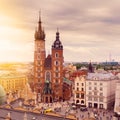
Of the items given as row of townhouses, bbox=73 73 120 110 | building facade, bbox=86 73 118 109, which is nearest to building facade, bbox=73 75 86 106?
row of townhouses, bbox=73 73 120 110

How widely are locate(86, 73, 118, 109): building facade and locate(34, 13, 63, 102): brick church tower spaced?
27.4ft

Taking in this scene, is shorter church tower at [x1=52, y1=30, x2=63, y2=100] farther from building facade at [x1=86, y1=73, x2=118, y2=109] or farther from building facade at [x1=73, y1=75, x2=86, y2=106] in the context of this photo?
building facade at [x1=86, y1=73, x2=118, y2=109]

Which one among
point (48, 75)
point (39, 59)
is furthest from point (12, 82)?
point (48, 75)

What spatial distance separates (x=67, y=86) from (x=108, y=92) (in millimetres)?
12360

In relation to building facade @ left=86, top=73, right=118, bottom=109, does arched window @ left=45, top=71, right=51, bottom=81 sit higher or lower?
higher

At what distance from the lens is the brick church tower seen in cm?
6581

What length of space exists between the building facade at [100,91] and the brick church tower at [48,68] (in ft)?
27.4

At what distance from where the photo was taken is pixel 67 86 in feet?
224

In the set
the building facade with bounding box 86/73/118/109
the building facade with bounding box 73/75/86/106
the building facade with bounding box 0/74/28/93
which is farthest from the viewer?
the building facade with bounding box 0/74/28/93

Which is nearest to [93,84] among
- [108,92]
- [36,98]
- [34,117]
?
[108,92]

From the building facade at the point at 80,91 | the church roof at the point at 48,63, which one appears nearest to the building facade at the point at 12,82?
the church roof at the point at 48,63

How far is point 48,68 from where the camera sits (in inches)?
2662

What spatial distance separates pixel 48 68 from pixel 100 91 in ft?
47.2

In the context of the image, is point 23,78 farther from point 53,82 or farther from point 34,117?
point 34,117
